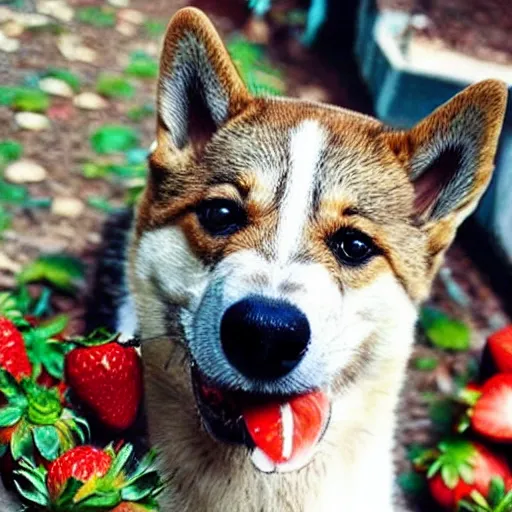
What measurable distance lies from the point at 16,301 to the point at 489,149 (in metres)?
0.87

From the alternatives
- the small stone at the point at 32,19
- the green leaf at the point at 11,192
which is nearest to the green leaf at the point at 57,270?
the green leaf at the point at 11,192

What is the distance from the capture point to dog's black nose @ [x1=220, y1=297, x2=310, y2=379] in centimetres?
113

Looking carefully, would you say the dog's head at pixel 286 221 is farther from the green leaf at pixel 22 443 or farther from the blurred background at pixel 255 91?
the blurred background at pixel 255 91

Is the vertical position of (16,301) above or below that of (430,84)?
below

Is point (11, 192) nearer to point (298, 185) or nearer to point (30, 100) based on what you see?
point (30, 100)

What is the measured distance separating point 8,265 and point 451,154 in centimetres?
87

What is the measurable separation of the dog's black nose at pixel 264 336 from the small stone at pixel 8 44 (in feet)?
3.36

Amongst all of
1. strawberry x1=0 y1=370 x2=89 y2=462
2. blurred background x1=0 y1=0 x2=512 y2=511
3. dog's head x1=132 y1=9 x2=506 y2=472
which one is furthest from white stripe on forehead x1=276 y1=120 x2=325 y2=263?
blurred background x1=0 y1=0 x2=512 y2=511

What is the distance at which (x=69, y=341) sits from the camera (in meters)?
1.44

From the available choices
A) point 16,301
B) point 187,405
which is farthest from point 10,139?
point 187,405

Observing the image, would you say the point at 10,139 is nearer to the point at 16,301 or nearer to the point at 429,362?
the point at 16,301

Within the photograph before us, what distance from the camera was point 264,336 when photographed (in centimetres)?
114

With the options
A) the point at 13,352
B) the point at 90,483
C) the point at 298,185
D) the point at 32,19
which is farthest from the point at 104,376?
the point at 32,19

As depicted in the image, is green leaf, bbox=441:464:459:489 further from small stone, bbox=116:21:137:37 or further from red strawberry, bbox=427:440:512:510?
small stone, bbox=116:21:137:37
